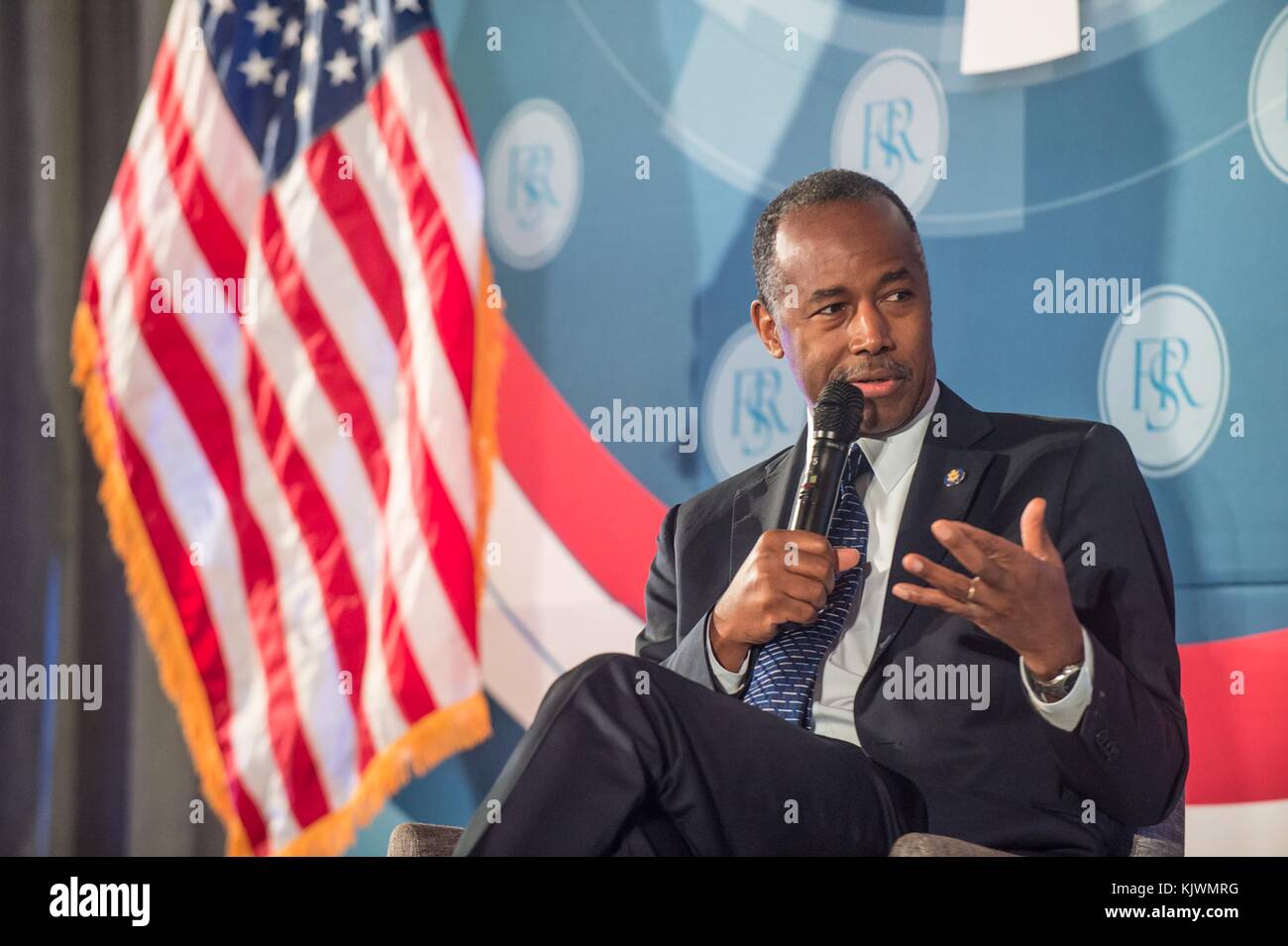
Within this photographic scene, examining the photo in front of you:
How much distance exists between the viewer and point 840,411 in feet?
6.47

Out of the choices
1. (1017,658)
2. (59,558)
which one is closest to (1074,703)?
(1017,658)

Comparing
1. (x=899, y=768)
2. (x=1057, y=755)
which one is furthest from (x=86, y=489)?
(x=1057, y=755)

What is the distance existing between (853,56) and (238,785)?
1964 mm

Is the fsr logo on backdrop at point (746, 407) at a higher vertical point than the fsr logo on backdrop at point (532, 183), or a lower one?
lower

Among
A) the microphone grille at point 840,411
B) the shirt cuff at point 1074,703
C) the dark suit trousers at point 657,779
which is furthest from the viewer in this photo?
the microphone grille at point 840,411

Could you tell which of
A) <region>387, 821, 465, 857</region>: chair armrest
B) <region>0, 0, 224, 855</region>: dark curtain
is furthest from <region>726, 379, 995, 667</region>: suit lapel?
<region>0, 0, 224, 855</region>: dark curtain

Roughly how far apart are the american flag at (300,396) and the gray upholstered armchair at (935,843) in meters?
0.68

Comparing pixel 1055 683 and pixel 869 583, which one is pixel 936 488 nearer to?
pixel 869 583

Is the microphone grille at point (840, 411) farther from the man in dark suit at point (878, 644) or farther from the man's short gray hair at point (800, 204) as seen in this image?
the man's short gray hair at point (800, 204)

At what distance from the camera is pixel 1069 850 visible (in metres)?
1.78

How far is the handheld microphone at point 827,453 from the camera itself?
1849 mm

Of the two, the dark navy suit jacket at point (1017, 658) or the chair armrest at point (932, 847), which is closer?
the chair armrest at point (932, 847)

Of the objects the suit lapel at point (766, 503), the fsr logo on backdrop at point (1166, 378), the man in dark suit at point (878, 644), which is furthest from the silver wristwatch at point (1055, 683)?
the fsr logo on backdrop at point (1166, 378)
